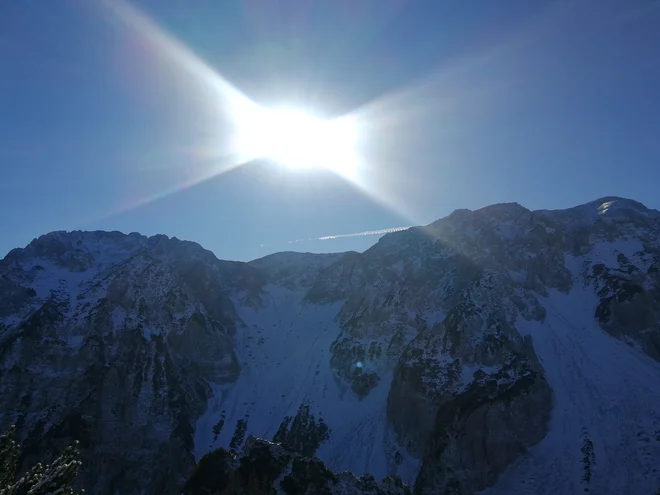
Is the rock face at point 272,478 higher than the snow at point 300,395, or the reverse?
Result: the snow at point 300,395

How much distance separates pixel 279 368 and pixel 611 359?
60169 mm

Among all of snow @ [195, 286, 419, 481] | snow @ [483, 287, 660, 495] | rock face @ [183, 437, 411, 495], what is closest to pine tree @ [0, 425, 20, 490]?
rock face @ [183, 437, 411, 495]

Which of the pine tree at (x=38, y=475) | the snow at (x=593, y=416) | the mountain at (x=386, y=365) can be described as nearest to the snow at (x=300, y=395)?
the mountain at (x=386, y=365)

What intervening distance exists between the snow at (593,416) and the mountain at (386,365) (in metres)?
0.25

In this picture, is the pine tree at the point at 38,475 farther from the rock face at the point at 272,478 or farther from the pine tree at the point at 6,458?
the rock face at the point at 272,478

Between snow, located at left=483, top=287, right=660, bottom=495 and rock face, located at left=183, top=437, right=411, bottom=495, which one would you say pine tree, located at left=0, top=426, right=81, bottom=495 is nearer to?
rock face, located at left=183, top=437, right=411, bottom=495

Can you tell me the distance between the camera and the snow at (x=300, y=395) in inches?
2756

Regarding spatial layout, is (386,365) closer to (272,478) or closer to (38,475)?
(272,478)

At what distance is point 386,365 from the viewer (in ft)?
290

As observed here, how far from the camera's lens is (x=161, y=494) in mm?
67188

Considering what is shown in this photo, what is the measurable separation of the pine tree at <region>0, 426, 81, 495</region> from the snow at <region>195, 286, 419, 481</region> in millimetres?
54194

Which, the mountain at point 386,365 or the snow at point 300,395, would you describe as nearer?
the mountain at point 386,365

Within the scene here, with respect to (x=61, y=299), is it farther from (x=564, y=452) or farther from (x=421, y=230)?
(x=564, y=452)

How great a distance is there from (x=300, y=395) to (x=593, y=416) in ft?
159
